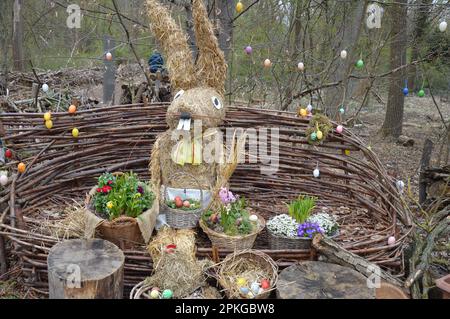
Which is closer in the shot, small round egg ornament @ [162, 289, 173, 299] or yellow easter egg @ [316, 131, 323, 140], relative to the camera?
small round egg ornament @ [162, 289, 173, 299]

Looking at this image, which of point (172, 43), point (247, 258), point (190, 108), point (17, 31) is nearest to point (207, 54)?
point (172, 43)

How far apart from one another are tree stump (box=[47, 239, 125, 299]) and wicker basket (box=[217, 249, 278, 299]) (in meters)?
0.53

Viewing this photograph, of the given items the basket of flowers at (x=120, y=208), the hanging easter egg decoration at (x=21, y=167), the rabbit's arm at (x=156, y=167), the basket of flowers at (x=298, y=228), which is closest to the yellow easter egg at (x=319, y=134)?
the basket of flowers at (x=298, y=228)

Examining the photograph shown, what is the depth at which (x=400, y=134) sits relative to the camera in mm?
8164

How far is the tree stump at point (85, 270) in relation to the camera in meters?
2.03

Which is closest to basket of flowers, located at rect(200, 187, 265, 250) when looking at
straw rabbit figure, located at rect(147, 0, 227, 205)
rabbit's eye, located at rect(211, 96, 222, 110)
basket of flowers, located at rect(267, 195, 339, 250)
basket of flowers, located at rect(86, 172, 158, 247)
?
basket of flowers, located at rect(267, 195, 339, 250)

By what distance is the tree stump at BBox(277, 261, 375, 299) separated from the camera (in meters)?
2.03

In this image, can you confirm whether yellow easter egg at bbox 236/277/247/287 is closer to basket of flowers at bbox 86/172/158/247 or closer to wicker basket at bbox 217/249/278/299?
wicker basket at bbox 217/249/278/299

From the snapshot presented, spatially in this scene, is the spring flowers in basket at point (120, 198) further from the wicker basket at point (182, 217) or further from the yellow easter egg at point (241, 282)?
the yellow easter egg at point (241, 282)

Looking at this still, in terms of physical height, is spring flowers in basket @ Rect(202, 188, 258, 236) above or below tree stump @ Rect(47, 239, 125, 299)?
above

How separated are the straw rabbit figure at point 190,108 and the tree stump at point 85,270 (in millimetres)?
820
